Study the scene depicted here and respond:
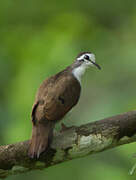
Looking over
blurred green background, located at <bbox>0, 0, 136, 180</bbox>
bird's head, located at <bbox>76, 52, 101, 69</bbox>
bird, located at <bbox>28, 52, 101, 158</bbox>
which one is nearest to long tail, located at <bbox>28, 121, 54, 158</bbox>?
bird, located at <bbox>28, 52, 101, 158</bbox>

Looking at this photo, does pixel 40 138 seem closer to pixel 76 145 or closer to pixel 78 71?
pixel 76 145

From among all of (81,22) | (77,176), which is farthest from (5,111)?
(81,22)

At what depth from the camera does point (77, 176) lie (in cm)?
661

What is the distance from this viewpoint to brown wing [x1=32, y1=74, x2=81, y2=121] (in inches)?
220

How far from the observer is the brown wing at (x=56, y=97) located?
Result: 18.3ft

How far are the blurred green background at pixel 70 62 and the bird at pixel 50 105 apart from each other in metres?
0.36

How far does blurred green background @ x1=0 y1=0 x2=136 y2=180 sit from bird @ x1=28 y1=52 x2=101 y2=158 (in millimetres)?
364

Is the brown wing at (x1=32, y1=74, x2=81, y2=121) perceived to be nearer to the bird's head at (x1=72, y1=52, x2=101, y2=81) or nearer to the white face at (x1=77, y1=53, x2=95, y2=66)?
the bird's head at (x1=72, y1=52, x2=101, y2=81)

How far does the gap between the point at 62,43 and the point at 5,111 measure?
1.41 metres

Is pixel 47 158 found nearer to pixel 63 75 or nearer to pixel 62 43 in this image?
pixel 63 75

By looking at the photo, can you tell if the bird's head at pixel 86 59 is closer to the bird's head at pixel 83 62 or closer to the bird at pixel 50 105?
the bird's head at pixel 83 62

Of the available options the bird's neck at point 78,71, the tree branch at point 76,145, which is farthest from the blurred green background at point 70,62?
the tree branch at point 76,145

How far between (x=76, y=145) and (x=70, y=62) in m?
2.61

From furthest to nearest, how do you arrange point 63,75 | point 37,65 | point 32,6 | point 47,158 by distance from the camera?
point 32,6, point 37,65, point 63,75, point 47,158
